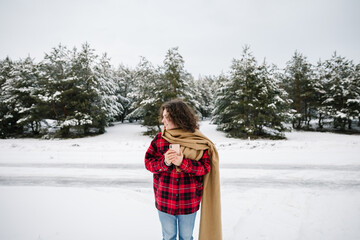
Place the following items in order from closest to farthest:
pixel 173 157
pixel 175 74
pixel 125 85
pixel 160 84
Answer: pixel 173 157
pixel 175 74
pixel 160 84
pixel 125 85

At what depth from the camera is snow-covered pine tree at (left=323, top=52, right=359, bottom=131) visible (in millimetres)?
20094

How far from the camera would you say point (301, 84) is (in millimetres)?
22062

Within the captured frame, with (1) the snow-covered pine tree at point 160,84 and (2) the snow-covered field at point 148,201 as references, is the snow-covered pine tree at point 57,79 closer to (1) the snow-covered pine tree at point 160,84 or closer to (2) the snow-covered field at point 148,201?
(1) the snow-covered pine tree at point 160,84

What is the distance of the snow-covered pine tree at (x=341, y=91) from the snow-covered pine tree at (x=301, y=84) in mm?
1844

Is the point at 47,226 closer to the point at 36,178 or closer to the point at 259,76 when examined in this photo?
the point at 36,178

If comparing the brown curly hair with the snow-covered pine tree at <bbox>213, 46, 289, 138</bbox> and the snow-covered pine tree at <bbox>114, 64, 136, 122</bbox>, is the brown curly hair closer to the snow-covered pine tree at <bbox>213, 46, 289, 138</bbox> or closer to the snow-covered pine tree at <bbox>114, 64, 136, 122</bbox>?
the snow-covered pine tree at <bbox>213, 46, 289, 138</bbox>

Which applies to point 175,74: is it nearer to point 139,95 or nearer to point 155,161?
point 139,95

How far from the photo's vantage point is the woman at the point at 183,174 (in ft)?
5.47

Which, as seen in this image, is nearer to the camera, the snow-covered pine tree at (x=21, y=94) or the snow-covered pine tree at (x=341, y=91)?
the snow-covered pine tree at (x=21, y=94)

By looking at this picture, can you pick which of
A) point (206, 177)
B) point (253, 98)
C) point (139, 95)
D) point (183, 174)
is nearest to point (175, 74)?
point (139, 95)

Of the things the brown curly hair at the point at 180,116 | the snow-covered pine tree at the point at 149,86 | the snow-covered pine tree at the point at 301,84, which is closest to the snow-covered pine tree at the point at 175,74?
the snow-covered pine tree at the point at 149,86

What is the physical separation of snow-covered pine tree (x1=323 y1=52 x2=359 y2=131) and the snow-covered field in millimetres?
18418

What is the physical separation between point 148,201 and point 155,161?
2611mm

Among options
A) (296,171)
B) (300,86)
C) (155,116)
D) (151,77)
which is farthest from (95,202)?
(300,86)
